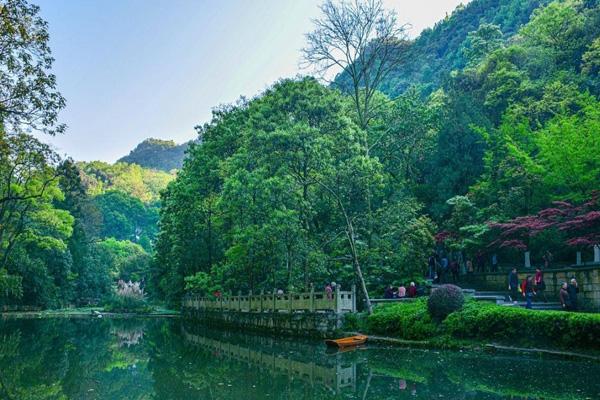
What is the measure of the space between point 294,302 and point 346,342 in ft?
17.4

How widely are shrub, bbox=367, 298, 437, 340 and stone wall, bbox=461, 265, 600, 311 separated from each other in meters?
5.00

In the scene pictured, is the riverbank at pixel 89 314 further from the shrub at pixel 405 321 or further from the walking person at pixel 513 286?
the walking person at pixel 513 286

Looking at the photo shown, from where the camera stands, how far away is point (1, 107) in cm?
1597

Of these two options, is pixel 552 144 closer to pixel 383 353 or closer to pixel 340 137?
pixel 340 137

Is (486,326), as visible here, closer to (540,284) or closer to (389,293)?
(540,284)

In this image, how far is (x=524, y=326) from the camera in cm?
1563

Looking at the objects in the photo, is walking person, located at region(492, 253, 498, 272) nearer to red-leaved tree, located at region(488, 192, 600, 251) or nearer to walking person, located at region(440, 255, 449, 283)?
red-leaved tree, located at region(488, 192, 600, 251)

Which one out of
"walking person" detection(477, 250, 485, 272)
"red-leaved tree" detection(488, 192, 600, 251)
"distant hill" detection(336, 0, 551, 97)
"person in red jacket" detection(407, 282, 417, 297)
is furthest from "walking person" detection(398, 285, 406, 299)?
"distant hill" detection(336, 0, 551, 97)

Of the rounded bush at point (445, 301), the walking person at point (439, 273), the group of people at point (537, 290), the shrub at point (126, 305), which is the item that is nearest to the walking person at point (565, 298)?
the group of people at point (537, 290)

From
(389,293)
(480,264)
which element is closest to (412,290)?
(389,293)

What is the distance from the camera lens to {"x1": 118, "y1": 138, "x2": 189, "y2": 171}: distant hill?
141375mm

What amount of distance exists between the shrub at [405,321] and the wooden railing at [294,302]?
4.55 feet

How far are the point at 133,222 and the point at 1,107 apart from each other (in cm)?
8647

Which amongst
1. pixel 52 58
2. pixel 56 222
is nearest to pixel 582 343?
pixel 52 58
